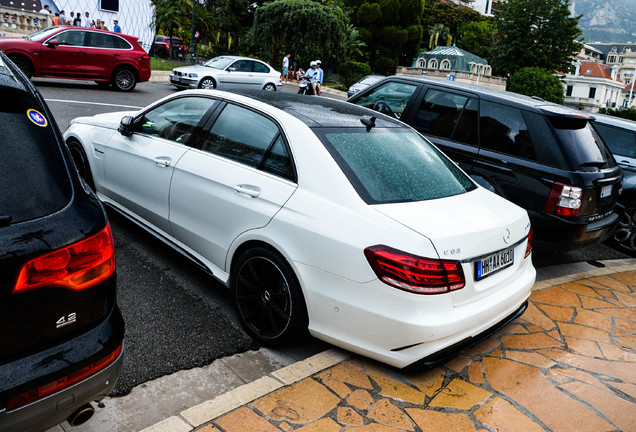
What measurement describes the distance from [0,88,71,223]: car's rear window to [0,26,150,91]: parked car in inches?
543

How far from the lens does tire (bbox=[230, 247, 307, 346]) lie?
11.1 feet

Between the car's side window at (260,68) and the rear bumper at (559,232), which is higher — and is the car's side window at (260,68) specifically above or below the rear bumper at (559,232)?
above

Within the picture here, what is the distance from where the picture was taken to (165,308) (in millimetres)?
3986

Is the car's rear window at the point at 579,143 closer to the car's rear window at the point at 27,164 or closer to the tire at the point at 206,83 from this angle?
the car's rear window at the point at 27,164

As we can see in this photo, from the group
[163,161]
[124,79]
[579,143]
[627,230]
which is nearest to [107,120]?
[163,161]

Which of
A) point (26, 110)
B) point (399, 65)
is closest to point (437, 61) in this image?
point (399, 65)

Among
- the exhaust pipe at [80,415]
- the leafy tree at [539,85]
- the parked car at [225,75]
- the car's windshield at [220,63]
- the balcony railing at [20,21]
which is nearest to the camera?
the exhaust pipe at [80,415]

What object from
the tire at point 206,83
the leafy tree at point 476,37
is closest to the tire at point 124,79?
the tire at point 206,83

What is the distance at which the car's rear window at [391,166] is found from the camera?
346 cm

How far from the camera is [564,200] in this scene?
496 centimetres

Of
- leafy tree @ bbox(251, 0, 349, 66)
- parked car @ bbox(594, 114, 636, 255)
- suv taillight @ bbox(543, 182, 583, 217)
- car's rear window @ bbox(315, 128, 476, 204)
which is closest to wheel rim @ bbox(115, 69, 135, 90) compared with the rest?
parked car @ bbox(594, 114, 636, 255)

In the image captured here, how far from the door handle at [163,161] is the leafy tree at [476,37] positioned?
9495cm

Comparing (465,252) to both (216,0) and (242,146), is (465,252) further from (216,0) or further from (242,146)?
(216,0)

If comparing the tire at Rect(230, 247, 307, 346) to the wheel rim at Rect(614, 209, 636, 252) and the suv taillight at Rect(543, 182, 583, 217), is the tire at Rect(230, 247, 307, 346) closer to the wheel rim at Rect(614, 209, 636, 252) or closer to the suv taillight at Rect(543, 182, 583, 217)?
the suv taillight at Rect(543, 182, 583, 217)
